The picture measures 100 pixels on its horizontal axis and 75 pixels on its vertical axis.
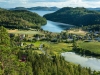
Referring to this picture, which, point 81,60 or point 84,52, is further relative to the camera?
point 84,52

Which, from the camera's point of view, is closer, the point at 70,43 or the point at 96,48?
the point at 96,48

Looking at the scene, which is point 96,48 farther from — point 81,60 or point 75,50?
point 81,60

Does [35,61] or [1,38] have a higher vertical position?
[1,38]

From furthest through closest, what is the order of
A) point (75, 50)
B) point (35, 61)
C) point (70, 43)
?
point (70, 43) → point (75, 50) → point (35, 61)

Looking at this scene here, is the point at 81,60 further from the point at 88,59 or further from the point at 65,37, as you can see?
the point at 65,37

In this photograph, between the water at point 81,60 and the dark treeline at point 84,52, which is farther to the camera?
the dark treeline at point 84,52

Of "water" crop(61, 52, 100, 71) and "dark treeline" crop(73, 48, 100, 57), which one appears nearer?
"water" crop(61, 52, 100, 71)

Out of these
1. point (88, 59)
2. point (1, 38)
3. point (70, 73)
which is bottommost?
point (88, 59)

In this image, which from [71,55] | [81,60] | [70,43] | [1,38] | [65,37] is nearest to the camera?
[1,38]

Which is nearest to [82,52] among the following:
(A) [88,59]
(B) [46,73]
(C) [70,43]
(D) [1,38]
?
(A) [88,59]

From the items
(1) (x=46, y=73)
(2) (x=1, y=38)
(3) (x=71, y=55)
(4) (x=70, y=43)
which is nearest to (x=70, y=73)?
(1) (x=46, y=73)
